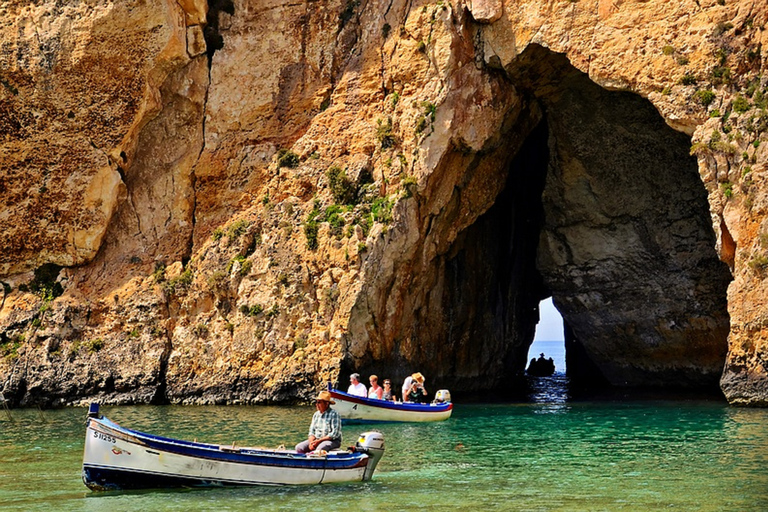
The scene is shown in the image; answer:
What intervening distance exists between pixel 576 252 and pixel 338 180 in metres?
11.5

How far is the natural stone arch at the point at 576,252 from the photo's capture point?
3412cm

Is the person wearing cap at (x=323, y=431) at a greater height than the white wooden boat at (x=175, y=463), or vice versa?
the person wearing cap at (x=323, y=431)

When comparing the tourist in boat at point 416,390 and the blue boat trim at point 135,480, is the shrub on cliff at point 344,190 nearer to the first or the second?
the tourist in boat at point 416,390

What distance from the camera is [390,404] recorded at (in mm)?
27547

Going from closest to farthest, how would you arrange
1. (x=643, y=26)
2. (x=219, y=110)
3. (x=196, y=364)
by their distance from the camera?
(x=643, y=26)
(x=196, y=364)
(x=219, y=110)

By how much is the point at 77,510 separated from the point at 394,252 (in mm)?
19315

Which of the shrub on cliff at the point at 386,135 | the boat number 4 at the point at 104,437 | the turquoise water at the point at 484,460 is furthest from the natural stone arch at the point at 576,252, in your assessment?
the boat number 4 at the point at 104,437

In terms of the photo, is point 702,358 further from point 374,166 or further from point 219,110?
point 219,110

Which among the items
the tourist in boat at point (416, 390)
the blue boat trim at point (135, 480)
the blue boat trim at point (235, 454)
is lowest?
the blue boat trim at point (135, 480)

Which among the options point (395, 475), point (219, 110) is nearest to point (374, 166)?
point (219, 110)

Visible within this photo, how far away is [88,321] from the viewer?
34688 millimetres

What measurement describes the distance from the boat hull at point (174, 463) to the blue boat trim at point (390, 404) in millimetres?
10079

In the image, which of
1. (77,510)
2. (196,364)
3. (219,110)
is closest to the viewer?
(77,510)

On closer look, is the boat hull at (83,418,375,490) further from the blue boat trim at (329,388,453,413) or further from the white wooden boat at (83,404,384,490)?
the blue boat trim at (329,388,453,413)
